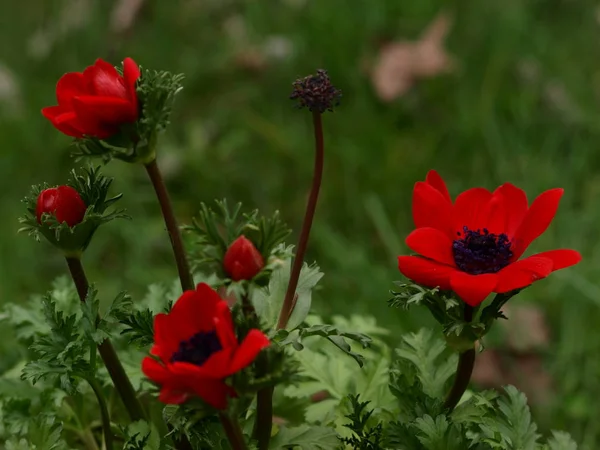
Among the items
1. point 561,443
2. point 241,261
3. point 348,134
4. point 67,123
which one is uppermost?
point 348,134

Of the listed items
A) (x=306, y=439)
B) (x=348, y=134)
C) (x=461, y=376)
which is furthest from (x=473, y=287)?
(x=348, y=134)

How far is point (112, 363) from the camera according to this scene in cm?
89

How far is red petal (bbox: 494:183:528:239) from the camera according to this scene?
0.87 m

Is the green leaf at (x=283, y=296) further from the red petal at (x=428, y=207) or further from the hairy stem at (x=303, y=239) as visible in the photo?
the red petal at (x=428, y=207)

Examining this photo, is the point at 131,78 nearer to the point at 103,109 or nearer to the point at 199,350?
the point at 103,109

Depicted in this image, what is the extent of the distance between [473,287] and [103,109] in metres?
0.37

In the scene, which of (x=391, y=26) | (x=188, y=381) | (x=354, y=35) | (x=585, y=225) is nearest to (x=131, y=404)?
(x=188, y=381)

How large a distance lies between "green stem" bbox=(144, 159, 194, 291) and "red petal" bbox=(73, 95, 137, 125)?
0.07 m

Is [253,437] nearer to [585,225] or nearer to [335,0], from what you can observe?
[585,225]

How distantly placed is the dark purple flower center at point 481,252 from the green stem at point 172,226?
270 millimetres

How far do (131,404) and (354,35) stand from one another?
182 cm

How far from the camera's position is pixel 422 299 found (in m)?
0.79

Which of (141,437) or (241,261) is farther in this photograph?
(141,437)

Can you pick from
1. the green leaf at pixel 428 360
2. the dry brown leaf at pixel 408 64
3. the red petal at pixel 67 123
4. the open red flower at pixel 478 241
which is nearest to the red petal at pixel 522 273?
the open red flower at pixel 478 241
